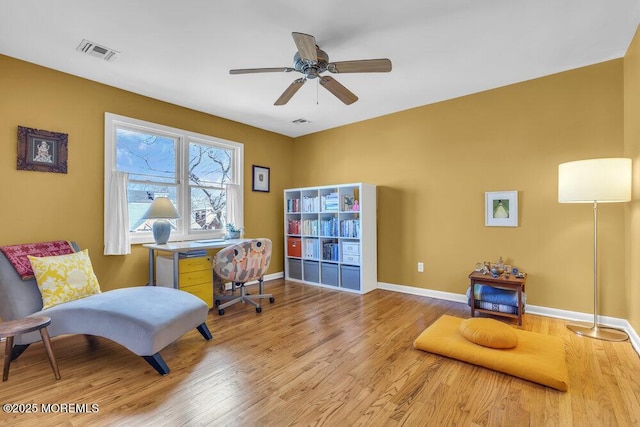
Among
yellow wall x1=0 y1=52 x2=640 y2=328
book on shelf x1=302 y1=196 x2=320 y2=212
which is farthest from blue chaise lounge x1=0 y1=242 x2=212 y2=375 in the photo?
book on shelf x1=302 y1=196 x2=320 y2=212

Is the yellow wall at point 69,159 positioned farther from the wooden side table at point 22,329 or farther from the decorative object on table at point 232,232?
the wooden side table at point 22,329

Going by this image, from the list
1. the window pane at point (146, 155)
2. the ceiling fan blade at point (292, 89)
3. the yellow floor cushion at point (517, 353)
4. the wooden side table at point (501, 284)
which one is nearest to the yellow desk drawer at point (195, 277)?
the window pane at point (146, 155)

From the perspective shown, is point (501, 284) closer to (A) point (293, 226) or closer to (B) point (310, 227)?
(B) point (310, 227)

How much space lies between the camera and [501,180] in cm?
345

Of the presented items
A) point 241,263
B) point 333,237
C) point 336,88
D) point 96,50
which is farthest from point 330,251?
point 96,50

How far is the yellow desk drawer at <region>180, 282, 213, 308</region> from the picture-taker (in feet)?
10.8

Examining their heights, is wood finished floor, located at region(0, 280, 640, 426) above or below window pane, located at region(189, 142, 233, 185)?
below

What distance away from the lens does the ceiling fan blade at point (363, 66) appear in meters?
2.24

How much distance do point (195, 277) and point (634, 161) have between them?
422cm

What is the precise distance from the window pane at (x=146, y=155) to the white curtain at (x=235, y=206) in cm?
83

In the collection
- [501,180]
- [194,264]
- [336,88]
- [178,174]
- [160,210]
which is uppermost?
[336,88]

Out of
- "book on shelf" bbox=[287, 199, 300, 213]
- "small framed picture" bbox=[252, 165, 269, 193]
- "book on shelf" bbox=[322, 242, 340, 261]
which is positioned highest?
"small framed picture" bbox=[252, 165, 269, 193]

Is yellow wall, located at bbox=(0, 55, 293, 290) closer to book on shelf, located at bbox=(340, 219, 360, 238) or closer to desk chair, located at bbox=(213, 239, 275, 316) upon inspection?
→ desk chair, located at bbox=(213, 239, 275, 316)

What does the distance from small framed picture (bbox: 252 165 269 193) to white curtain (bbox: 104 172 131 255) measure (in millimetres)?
1916
